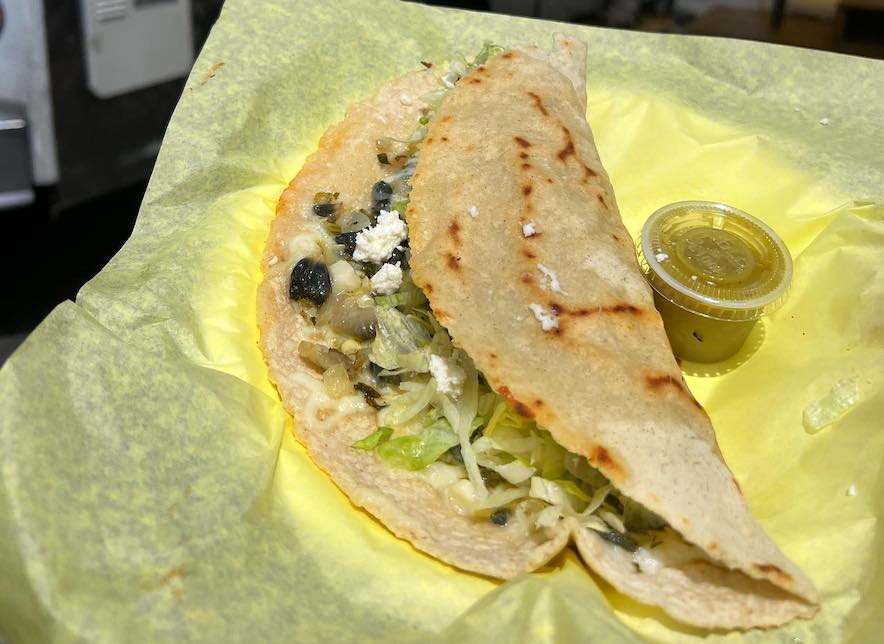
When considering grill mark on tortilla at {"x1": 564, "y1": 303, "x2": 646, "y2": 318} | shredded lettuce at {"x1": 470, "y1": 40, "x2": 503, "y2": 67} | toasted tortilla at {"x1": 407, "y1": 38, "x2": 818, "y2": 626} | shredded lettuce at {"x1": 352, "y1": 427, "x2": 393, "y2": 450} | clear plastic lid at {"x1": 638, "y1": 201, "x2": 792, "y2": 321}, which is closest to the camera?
toasted tortilla at {"x1": 407, "y1": 38, "x2": 818, "y2": 626}

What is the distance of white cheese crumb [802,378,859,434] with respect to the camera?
9.25ft

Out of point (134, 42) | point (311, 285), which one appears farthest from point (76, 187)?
point (311, 285)

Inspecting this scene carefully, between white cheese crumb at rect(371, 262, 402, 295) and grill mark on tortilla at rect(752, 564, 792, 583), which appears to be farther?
white cheese crumb at rect(371, 262, 402, 295)

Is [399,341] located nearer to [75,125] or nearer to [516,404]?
[516,404]

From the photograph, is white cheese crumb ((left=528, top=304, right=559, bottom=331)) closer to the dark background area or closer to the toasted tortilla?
the toasted tortilla

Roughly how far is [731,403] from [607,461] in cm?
109

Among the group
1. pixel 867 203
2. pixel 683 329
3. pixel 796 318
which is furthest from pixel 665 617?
pixel 867 203

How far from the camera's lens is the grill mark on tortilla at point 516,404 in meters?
2.29

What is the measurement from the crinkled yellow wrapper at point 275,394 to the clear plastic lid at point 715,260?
0.25 m

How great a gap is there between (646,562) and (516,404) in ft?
1.91

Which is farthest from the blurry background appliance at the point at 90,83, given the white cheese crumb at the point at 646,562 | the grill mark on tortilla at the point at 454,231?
the white cheese crumb at the point at 646,562

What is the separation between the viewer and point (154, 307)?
2768 millimetres

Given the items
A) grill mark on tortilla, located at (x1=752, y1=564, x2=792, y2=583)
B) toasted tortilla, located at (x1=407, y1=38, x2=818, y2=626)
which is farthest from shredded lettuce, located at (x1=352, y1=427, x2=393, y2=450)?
grill mark on tortilla, located at (x1=752, y1=564, x2=792, y2=583)

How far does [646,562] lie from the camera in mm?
2318
